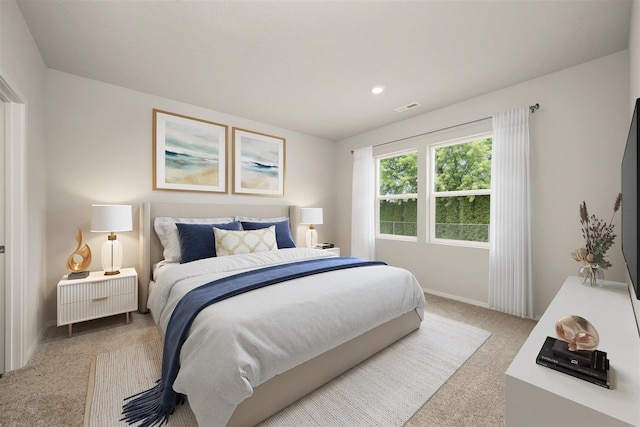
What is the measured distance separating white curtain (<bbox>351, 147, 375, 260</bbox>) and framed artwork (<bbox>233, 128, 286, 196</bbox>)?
1.28 metres

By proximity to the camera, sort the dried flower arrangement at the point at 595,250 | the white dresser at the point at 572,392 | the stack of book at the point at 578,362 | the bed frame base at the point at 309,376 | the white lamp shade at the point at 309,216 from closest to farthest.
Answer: the white dresser at the point at 572,392 → the stack of book at the point at 578,362 → the bed frame base at the point at 309,376 → the dried flower arrangement at the point at 595,250 → the white lamp shade at the point at 309,216

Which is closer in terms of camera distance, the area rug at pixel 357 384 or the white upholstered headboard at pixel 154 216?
the area rug at pixel 357 384

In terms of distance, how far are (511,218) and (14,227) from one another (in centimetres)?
440

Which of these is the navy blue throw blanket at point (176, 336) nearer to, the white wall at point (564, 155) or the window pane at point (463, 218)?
the window pane at point (463, 218)

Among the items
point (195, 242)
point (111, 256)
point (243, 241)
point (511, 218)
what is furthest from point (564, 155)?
point (111, 256)

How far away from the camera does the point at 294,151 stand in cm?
452

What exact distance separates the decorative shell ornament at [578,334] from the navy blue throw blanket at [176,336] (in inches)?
60.9

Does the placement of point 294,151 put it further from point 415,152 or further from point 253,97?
point 415,152

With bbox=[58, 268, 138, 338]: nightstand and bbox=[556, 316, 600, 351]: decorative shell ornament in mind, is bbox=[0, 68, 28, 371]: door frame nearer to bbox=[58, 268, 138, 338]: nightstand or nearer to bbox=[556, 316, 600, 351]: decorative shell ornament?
bbox=[58, 268, 138, 338]: nightstand

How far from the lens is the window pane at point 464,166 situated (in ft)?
10.9

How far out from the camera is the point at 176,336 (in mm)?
1558

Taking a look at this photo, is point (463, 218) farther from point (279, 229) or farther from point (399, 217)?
point (279, 229)

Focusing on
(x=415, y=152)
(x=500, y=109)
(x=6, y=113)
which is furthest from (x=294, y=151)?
(x=6, y=113)

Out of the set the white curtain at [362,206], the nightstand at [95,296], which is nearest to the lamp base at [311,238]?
the white curtain at [362,206]
